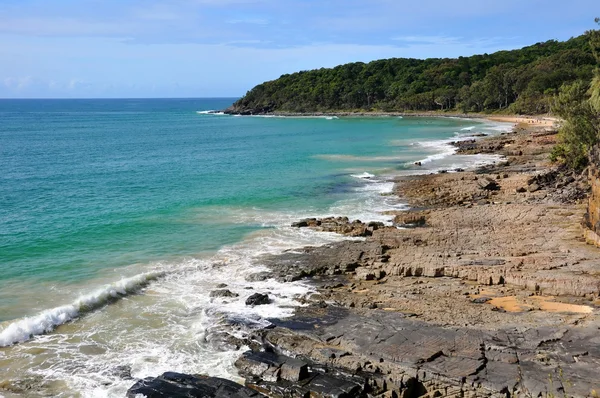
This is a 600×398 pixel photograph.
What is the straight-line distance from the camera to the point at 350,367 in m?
16.1

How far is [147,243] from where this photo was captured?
31.9 meters

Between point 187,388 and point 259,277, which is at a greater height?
point 259,277

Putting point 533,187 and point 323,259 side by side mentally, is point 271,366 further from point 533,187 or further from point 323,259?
point 533,187

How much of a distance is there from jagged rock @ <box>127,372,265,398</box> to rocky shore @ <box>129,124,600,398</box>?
0.16ft

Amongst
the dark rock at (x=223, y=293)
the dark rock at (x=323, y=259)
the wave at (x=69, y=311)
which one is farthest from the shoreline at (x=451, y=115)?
the wave at (x=69, y=311)

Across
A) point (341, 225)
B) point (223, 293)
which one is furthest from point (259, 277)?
point (341, 225)

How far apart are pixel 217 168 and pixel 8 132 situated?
230 ft

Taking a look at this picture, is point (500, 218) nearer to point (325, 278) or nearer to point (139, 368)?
point (325, 278)

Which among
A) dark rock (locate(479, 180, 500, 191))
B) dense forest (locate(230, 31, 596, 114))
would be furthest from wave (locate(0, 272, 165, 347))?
dense forest (locate(230, 31, 596, 114))

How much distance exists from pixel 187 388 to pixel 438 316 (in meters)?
8.73

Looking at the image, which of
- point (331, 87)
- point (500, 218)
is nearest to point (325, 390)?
point (500, 218)

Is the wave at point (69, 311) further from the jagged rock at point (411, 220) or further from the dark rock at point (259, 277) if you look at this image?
the jagged rock at point (411, 220)

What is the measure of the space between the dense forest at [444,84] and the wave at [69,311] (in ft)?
355

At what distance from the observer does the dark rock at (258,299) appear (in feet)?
71.4
